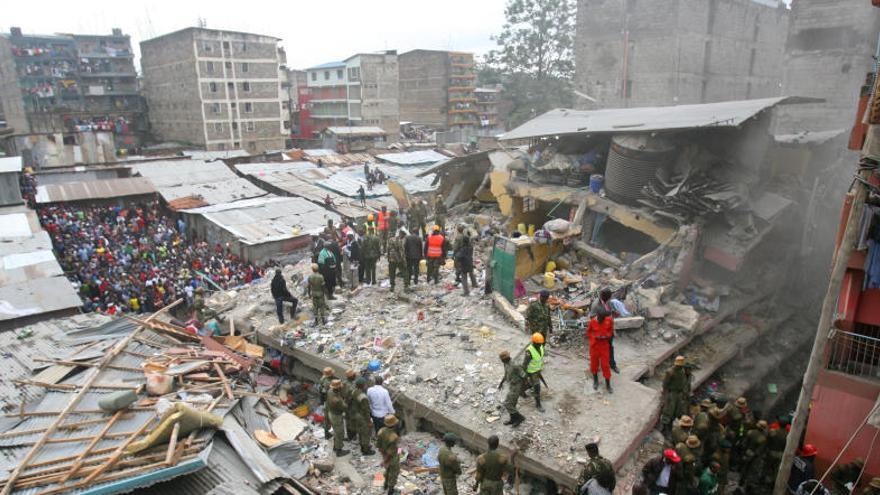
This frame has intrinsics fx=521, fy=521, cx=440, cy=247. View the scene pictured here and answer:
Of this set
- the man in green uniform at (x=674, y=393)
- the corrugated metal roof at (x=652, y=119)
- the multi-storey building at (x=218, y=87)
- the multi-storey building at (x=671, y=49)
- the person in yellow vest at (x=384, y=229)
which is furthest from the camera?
the multi-storey building at (x=218, y=87)

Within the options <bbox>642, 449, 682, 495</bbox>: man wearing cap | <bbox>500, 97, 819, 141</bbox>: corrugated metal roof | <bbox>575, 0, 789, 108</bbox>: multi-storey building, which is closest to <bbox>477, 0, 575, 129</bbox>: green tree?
<bbox>575, 0, 789, 108</bbox>: multi-storey building

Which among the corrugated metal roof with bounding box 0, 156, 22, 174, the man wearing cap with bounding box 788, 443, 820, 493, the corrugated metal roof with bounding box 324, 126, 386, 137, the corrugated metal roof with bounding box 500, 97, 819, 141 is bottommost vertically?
the man wearing cap with bounding box 788, 443, 820, 493

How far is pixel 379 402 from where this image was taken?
24.8 feet

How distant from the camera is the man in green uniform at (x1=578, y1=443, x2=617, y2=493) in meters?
5.57

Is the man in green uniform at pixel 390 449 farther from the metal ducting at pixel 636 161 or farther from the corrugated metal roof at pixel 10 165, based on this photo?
the corrugated metal roof at pixel 10 165

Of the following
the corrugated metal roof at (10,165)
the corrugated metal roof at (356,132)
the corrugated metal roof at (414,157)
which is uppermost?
the corrugated metal roof at (356,132)

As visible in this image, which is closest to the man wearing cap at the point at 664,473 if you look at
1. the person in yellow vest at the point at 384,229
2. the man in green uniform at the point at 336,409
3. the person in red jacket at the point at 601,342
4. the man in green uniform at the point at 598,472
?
the man in green uniform at the point at 598,472

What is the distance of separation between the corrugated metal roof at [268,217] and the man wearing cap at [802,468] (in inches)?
664

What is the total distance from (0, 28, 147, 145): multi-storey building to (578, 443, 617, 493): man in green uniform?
4564 cm

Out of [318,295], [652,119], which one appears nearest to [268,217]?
[318,295]

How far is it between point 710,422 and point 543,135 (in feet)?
32.0

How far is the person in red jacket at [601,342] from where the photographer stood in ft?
24.4

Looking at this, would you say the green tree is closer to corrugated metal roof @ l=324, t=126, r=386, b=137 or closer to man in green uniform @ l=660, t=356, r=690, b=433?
corrugated metal roof @ l=324, t=126, r=386, b=137

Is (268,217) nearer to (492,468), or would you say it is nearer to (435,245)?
(435,245)
